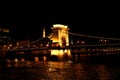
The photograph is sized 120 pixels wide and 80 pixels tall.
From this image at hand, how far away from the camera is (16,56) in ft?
131

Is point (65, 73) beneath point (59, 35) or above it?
beneath

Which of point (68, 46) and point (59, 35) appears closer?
point (68, 46)

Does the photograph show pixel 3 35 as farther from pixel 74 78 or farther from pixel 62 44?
pixel 74 78

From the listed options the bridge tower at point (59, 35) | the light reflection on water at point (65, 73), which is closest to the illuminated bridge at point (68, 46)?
the bridge tower at point (59, 35)

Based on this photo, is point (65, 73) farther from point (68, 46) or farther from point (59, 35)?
point (59, 35)

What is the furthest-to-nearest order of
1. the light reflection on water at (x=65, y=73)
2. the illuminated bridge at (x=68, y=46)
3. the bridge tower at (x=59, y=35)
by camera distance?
the bridge tower at (x=59, y=35) → the illuminated bridge at (x=68, y=46) → the light reflection on water at (x=65, y=73)

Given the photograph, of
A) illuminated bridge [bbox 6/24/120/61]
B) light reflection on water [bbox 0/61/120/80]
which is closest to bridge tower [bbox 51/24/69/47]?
illuminated bridge [bbox 6/24/120/61]

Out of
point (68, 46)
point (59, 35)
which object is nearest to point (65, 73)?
point (68, 46)

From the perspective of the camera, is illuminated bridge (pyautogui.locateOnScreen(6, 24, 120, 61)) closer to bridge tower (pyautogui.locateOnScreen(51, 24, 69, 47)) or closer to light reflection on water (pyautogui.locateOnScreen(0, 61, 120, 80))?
bridge tower (pyautogui.locateOnScreen(51, 24, 69, 47))

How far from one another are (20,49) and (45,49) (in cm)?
360

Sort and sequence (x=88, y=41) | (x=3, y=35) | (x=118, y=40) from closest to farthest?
(x=118, y=40) → (x=88, y=41) → (x=3, y=35)

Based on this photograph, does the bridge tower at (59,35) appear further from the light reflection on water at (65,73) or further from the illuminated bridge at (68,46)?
the light reflection on water at (65,73)

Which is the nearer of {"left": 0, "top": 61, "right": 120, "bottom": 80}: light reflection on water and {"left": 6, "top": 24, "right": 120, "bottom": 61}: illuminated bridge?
{"left": 0, "top": 61, "right": 120, "bottom": 80}: light reflection on water

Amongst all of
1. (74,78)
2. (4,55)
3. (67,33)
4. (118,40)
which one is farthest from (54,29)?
(74,78)
